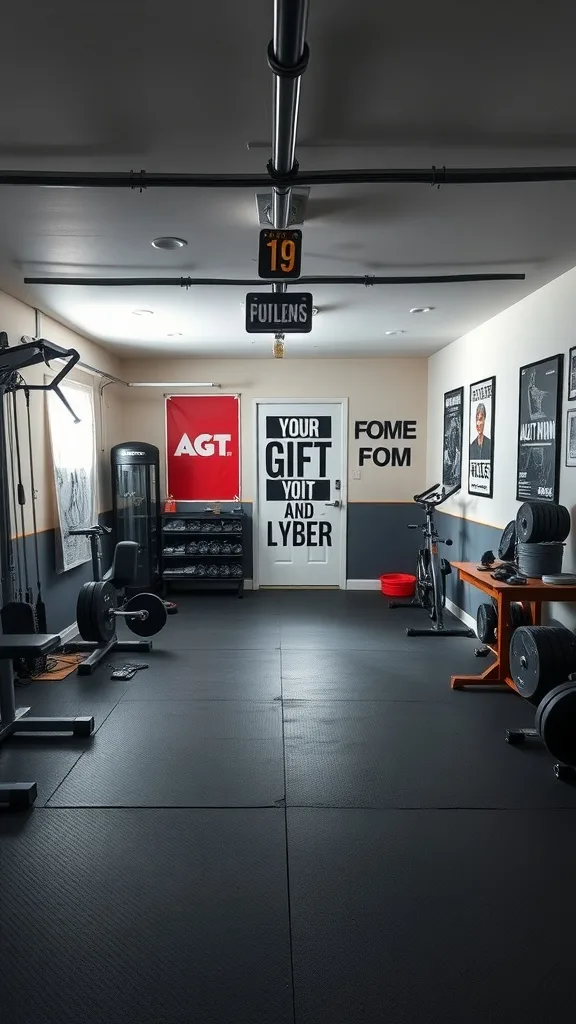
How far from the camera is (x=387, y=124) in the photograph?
7.31 feet

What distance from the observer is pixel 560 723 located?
2.87m

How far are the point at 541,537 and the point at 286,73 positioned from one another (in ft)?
9.59

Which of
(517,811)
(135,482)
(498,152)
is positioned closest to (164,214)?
(498,152)

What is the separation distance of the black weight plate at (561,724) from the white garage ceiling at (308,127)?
7.42 feet

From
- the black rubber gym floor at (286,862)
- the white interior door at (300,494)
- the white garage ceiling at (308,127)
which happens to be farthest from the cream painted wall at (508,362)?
the black rubber gym floor at (286,862)

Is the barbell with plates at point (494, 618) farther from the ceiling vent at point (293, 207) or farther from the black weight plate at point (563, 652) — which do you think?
the ceiling vent at point (293, 207)

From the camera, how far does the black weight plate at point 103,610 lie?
457cm

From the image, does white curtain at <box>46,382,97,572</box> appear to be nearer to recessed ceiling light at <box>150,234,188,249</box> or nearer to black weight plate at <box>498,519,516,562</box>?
recessed ceiling light at <box>150,234,188,249</box>

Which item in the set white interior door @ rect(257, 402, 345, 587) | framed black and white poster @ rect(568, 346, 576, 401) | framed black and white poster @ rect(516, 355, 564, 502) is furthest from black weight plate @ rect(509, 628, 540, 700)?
white interior door @ rect(257, 402, 345, 587)

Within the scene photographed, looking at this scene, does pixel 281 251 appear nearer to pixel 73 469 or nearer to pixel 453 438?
pixel 73 469

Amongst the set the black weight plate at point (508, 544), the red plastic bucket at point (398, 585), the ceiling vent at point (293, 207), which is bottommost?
the red plastic bucket at point (398, 585)

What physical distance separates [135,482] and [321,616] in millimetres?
2508

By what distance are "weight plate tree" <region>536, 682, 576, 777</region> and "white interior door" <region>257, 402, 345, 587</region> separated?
465 cm

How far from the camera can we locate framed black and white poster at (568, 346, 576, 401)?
3.78 meters
